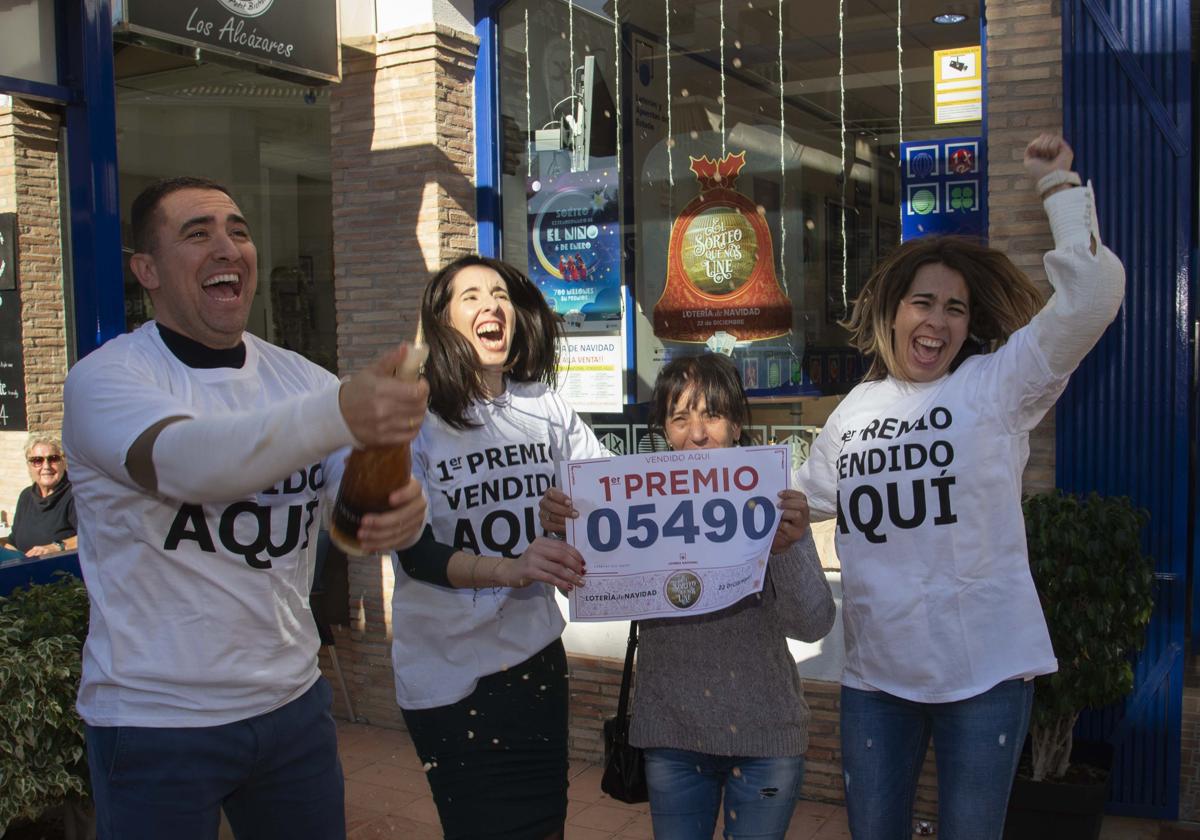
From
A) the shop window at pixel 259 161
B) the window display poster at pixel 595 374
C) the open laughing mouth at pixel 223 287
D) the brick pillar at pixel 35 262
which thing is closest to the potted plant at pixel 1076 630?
the window display poster at pixel 595 374

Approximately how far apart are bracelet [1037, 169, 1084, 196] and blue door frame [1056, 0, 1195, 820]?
88.5 inches

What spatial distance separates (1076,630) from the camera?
4.21m

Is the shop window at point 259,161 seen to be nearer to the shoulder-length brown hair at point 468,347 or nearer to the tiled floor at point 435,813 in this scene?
the tiled floor at point 435,813

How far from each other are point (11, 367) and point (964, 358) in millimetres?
5961

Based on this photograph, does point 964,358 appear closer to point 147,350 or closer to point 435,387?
point 435,387

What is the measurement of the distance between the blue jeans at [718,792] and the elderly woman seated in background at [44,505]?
4.29 m

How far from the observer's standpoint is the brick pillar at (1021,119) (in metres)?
4.77

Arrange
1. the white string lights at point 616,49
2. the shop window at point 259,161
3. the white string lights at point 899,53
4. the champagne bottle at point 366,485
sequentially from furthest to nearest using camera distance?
1. the shop window at point 259,161
2. the white string lights at point 616,49
3. the white string lights at point 899,53
4. the champagne bottle at point 366,485

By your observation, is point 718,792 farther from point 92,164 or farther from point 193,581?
point 92,164

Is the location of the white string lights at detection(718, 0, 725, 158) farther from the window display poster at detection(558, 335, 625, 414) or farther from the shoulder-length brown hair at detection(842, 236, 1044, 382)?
the shoulder-length brown hair at detection(842, 236, 1044, 382)

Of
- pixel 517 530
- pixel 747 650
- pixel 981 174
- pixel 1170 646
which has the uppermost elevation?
pixel 981 174

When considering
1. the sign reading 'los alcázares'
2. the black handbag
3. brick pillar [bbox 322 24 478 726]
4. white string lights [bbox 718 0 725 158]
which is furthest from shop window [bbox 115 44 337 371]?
the black handbag

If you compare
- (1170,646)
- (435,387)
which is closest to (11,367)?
(435,387)

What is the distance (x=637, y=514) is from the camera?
9.27ft
